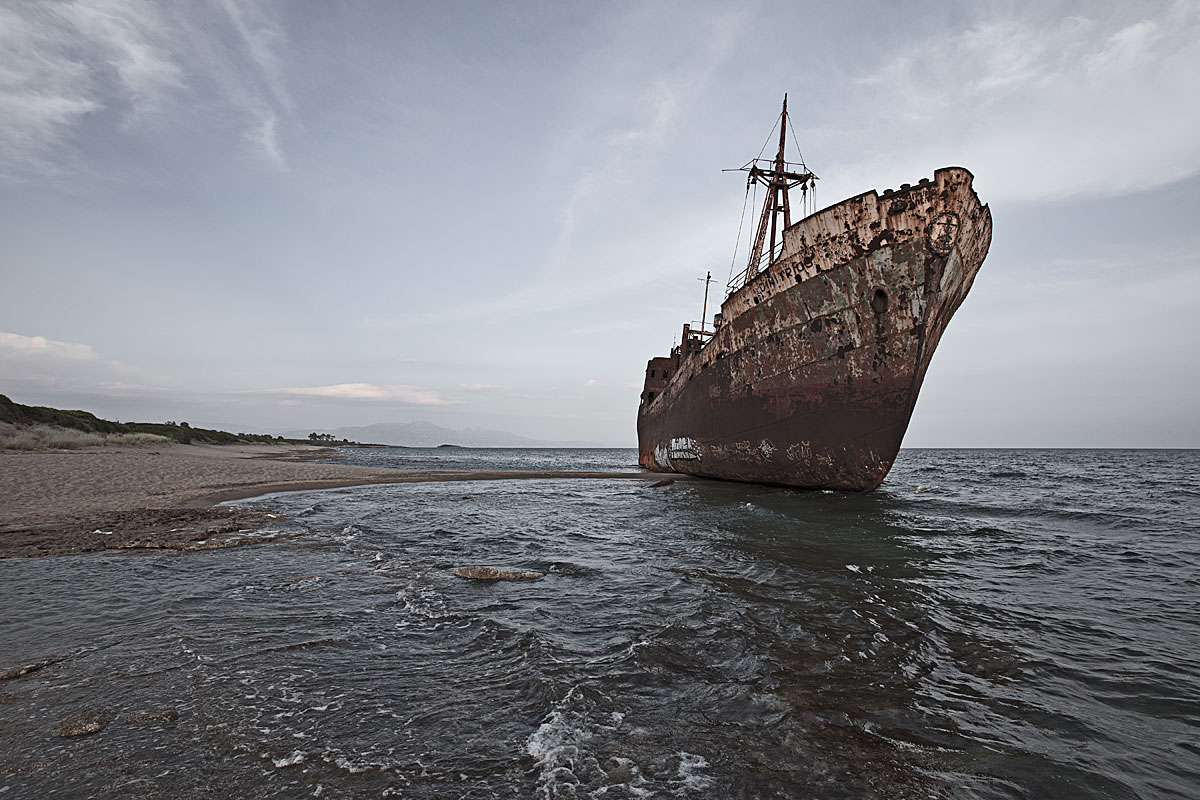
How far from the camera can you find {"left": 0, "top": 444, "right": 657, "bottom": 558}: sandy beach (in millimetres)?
7125

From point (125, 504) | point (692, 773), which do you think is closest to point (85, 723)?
point (692, 773)

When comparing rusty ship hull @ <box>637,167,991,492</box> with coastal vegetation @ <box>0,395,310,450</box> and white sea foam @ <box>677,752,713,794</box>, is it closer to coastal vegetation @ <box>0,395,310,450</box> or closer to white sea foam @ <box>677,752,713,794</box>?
white sea foam @ <box>677,752,713,794</box>

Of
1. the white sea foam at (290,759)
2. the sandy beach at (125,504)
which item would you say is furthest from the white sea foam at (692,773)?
the sandy beach at (125,504)

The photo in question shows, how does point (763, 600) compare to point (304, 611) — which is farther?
point (763, 600)

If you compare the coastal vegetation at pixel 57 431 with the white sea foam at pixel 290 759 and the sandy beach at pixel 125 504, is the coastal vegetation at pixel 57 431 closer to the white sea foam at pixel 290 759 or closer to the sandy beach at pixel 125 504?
the sandy beach at pixel 125 504

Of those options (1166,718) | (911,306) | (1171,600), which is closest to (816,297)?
(911,306)

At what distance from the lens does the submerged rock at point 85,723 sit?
2557 mm

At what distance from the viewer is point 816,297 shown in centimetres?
1224

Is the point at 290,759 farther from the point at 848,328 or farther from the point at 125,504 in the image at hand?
the point at 848,328

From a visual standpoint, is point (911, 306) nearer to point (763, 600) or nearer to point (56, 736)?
point (763, 600)

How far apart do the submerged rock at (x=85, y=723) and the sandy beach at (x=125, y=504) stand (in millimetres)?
4972

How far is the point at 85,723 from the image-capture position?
2.63m

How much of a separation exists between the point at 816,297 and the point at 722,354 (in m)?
3.96

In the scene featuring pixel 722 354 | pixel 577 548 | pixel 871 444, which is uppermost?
pixel 722 354
